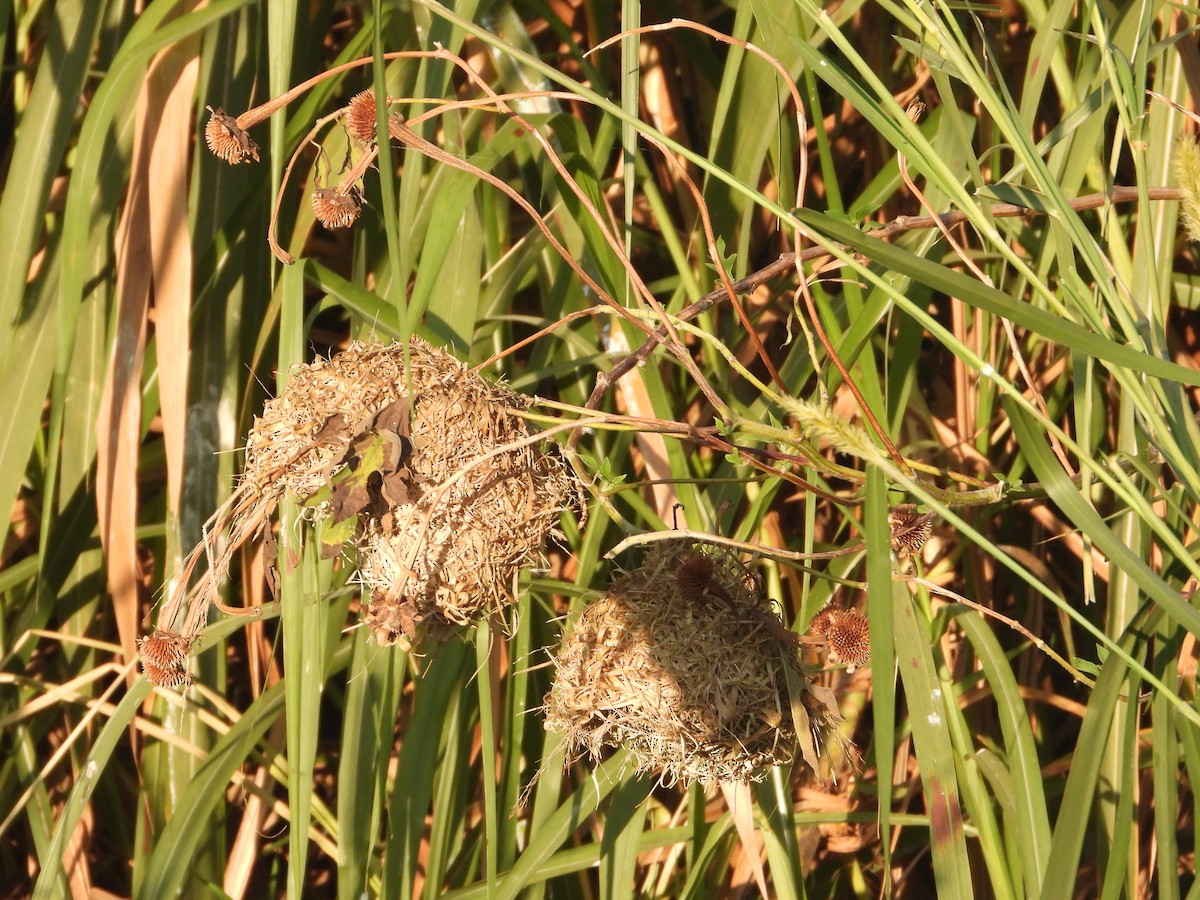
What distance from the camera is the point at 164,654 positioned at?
97 centimetres

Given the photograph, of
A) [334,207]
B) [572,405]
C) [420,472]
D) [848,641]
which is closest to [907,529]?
[848,641]

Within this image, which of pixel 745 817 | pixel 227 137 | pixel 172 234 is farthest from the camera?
pixel 172 234

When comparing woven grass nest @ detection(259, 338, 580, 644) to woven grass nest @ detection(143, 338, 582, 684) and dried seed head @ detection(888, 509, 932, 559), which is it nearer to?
woven grass nest @ detection(143, 338, 582, 684)

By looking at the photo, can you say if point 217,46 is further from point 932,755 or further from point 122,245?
point 932,755

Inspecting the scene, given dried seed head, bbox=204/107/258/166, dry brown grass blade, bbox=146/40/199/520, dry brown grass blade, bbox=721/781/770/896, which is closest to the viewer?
dried seed head, bbox=204/107/258/166

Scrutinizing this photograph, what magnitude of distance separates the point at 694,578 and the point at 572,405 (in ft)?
0.78

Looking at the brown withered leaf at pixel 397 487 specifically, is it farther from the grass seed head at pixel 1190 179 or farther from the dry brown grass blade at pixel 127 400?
the dry brown grass blade at pixel 127 400

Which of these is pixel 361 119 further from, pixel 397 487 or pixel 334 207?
pixel 397 487

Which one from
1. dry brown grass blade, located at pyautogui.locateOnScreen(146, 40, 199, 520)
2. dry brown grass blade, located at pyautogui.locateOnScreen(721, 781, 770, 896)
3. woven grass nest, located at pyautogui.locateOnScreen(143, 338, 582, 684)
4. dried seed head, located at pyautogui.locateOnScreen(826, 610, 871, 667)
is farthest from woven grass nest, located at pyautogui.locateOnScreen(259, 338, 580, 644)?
dry brown grass blade, located at pyautogui.locateOnScreen(146, 40, 199, 520)

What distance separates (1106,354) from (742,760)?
1.73 feet

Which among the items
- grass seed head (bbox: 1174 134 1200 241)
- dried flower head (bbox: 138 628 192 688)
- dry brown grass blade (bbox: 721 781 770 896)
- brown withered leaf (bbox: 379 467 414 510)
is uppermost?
grass seed head (bbox: 1174 134 1200 241)

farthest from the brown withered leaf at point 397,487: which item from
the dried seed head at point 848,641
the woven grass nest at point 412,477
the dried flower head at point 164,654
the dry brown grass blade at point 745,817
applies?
the dry brown grass blade at point 745,817

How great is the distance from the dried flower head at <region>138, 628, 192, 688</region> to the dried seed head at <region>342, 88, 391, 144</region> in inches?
19.1

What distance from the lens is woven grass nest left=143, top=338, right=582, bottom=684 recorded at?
0.86 meters
